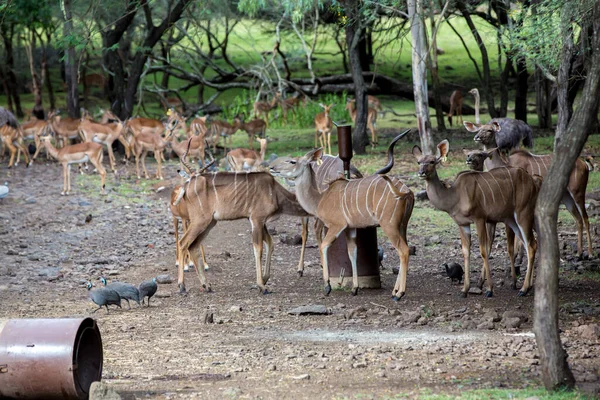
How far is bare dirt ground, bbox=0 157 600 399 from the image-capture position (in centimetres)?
617

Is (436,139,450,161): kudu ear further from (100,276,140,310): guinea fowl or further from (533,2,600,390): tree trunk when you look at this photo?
(533,2,600,390): tree trunk

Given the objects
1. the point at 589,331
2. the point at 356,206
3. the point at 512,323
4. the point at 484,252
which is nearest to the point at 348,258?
the point at 356,206

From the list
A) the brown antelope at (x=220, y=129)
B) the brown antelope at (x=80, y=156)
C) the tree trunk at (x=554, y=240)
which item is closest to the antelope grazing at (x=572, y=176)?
the tree trunk at (x=554, y=240)

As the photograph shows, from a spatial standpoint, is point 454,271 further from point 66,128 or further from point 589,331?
point 66,128

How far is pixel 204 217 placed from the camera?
9648 millimetres

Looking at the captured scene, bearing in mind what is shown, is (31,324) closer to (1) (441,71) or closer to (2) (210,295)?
(2) (210,295)

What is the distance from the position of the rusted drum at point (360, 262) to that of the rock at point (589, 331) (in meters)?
2.73

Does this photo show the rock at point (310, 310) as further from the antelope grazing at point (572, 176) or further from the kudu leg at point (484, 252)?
the antelope grazing at point (572, 176)

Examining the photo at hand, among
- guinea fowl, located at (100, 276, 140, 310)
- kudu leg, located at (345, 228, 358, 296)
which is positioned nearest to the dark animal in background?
kudu leg, located at (345, 228, 358, 296)

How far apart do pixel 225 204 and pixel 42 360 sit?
419 cm

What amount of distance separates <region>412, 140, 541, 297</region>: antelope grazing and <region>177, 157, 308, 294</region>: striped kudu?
1669mm

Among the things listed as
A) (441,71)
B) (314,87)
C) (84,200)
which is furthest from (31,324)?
(441,71)

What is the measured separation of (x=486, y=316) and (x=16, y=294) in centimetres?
476

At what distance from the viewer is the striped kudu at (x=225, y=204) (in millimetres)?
9609
